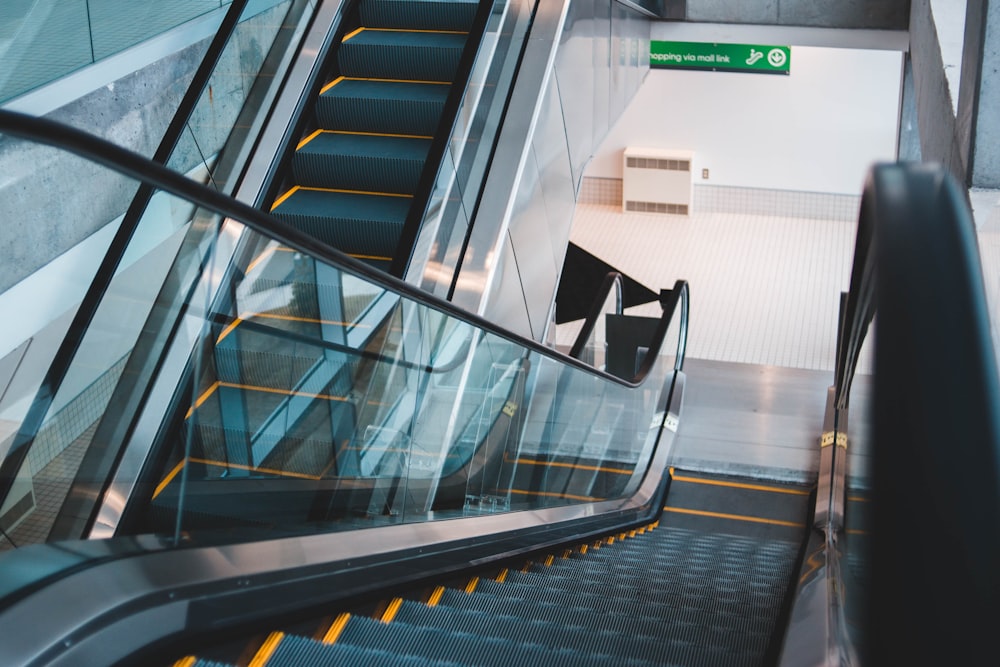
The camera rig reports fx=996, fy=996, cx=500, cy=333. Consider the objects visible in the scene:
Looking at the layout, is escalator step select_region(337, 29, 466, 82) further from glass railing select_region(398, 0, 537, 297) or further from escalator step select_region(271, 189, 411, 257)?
escalator step select_region(271, 189, 411, 257)

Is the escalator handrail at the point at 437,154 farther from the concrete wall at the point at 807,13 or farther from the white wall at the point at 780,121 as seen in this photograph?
the white wall at the point at 780,121

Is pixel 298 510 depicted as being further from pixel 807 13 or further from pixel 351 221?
pixel 807 13

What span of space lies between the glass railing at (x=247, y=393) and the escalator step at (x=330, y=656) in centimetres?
36

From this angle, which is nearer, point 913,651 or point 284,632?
point 913,651

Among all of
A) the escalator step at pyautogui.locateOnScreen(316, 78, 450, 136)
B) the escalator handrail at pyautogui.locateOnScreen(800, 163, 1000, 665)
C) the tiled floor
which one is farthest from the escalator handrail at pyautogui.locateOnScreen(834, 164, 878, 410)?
the tiled floor

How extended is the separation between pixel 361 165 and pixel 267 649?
14.3 feet

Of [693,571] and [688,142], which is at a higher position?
[688,142]

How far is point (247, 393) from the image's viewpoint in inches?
112

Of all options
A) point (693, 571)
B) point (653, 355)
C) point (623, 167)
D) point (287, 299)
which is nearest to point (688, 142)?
point (623, 167)

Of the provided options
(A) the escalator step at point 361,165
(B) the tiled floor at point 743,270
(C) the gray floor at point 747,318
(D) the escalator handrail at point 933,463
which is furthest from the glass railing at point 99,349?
(B) the tiled floor at point 743,270

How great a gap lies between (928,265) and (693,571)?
3412 millimetres

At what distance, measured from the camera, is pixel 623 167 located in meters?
15.5

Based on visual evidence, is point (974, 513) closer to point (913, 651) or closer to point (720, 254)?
point (913, 651)

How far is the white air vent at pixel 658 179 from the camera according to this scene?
49.8 feet
